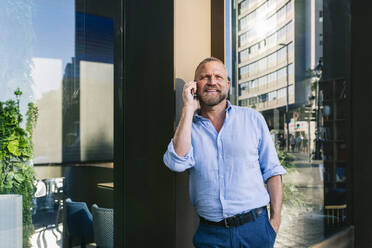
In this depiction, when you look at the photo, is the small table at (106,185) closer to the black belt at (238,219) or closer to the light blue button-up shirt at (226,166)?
the light blue button-up shirt at (226,166)

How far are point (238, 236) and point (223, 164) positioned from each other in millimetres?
453

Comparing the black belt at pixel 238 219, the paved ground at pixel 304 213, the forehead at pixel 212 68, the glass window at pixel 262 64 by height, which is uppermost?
the glass window at pixel 262 64

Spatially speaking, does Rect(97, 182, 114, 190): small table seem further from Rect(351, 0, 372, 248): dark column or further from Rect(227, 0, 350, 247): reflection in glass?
Rect(351, 0, 372, 248): dark column

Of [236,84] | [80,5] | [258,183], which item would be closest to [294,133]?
[236,84]

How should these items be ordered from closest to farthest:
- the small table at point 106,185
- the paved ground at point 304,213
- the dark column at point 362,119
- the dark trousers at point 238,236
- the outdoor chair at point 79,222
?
the dark trousers at point 238,236 < the outdoor chair at point 79,222 < the small table at point 106,185 < the paved ground at point 304,213 < the dark column at point 362,119

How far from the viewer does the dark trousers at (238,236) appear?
6.49 ft

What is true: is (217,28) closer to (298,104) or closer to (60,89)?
(60,89)

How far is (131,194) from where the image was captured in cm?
246

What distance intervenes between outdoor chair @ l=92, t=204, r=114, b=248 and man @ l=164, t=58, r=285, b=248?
30.9 inches

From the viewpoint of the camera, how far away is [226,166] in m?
2.10

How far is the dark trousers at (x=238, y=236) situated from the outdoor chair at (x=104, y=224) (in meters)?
0.81

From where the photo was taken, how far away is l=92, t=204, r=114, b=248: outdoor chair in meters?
2.56

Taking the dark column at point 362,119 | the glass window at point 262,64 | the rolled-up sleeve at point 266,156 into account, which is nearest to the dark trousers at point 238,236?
the rolled-up sleeve at point 266,156

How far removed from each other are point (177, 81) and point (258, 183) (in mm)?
987
